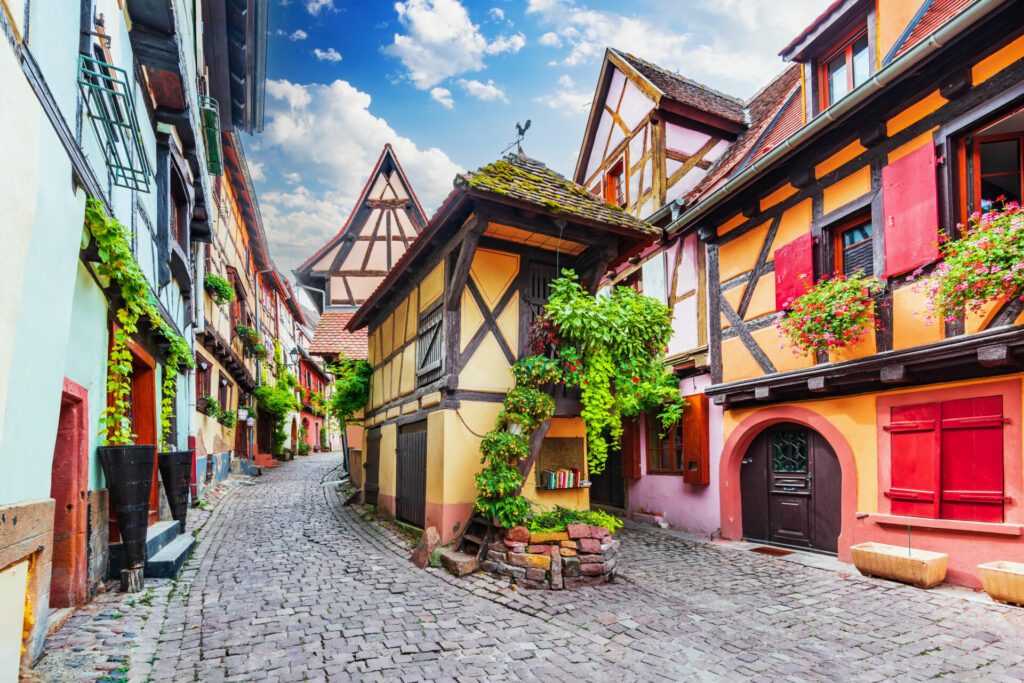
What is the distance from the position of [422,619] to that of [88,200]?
4.07m

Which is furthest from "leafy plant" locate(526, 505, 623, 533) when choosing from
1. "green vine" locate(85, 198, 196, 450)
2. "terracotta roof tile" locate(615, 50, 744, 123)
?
"terracotta roof tile" locate(615, 50, 744, 123)

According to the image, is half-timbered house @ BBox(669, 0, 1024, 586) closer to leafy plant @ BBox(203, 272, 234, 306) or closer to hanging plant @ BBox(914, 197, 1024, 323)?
hanging plant @ BBox(914, 197, 1024, 323)

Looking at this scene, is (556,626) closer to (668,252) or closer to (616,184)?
(668,252)

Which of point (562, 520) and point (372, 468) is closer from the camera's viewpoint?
point (562, 520)

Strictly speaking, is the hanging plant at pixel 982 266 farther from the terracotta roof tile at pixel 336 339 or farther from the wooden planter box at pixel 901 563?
the terracotta roof tile at pixel 336 339

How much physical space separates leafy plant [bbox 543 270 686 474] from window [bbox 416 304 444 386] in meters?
Answer: 1.69

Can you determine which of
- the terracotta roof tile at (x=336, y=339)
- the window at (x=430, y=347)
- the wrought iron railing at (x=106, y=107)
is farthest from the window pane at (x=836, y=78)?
the terracotta roof tile at (x=336, y=339)

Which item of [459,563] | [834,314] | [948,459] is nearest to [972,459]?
[948,459]

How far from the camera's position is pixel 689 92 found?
11.4 meters

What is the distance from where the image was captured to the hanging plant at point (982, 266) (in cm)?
479

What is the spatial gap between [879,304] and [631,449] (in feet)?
18.0

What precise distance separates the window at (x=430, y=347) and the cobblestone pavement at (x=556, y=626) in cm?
243

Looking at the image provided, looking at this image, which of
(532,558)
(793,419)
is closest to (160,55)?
(532,558)

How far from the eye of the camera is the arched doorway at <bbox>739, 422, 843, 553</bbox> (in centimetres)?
739
